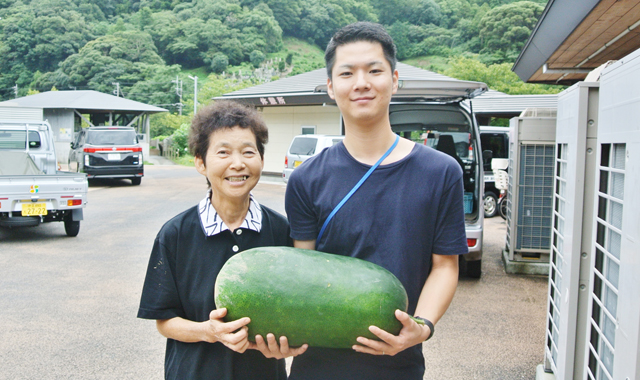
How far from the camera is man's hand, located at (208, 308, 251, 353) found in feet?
4.99

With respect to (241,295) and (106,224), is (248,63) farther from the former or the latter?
(241,295)

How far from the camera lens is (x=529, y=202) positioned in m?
6.78

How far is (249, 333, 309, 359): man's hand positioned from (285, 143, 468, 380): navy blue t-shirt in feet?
0.42

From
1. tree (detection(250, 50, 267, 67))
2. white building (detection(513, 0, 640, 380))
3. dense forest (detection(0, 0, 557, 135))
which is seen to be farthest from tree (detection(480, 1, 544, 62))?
white building (detection(513, 0, 640, 380))

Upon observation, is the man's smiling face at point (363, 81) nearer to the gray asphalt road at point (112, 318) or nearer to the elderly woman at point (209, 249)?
the elderly woman at point (209, 249)

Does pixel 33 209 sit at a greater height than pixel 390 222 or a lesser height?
lesser

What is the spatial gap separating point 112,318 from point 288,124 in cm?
1743

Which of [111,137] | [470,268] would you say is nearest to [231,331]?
[470,268]

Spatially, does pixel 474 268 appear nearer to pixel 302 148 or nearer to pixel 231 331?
pixel 231 331

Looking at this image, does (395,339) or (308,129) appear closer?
(395,339)

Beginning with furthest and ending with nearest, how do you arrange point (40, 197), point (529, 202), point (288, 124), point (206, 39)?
point (206, 39) → point (288, 124) → point (40, 197) → point (529, 202)

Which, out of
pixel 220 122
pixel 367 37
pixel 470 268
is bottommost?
pixel 470 268

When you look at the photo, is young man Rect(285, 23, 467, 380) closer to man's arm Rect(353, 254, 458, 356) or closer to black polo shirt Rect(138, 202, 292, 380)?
man's arm Rect(353, 254, 458, 356)

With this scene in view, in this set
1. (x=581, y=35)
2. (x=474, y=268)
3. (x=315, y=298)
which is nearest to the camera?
(x=315, y=298)
